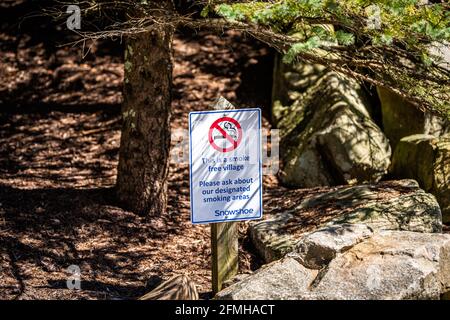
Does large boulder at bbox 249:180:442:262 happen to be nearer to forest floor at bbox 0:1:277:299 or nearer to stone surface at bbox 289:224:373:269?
forest floor at bbox 0:1:277:299

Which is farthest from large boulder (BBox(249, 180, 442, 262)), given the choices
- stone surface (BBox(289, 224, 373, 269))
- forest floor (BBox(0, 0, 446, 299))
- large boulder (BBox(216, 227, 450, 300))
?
large boulder (BBox(216, 227, 450, 300))

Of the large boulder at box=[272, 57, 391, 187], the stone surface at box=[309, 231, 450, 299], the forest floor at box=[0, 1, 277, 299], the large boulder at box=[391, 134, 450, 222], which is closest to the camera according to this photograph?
the stone surface at box=[309, 231, 450, 299]

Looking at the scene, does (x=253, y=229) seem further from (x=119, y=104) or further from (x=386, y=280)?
(x=119, y=104)

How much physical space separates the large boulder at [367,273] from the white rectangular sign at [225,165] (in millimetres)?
605

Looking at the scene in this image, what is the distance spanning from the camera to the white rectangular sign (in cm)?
562

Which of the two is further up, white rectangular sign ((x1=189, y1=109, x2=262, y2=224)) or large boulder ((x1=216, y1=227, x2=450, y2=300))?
white rectangular sign ((x1=189, y1=109, x2=262, y2=224))

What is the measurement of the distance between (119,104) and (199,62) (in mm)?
1579

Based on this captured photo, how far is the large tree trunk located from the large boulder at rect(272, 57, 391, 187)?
1.73 m

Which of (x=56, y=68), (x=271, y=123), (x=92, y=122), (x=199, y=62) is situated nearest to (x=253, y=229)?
(x=271, y=123)

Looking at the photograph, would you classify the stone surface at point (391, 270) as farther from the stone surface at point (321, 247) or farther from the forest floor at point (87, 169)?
the forest floor at point (87, 169)

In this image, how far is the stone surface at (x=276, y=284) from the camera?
Result: 5137 millimetres

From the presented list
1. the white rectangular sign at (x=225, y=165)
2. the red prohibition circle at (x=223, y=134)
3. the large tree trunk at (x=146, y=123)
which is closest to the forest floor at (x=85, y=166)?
the large tree trunk at (x=146, y=123)

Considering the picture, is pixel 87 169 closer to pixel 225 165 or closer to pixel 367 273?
pixel 225 165

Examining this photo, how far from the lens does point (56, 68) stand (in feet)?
34.3
